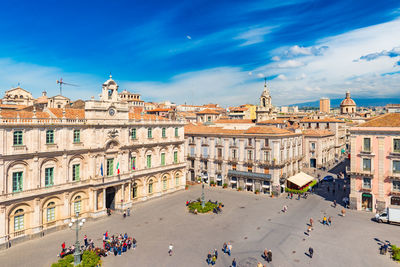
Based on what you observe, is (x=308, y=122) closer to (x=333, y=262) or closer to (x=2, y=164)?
(x=333, y=262)

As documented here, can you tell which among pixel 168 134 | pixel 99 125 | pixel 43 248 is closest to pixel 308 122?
pixel 168 134

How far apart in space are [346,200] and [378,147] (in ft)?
32.7

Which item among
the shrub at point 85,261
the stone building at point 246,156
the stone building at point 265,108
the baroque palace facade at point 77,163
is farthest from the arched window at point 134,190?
the stone building at point 265,108

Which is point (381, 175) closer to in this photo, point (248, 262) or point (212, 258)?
point (248, 262)

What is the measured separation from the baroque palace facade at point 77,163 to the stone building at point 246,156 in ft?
34.1

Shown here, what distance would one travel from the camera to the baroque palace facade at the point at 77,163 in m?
30.2

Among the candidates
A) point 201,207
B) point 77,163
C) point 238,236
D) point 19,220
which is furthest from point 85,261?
point 201,207

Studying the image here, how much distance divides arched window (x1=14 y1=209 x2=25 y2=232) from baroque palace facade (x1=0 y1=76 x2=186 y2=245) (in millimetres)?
101

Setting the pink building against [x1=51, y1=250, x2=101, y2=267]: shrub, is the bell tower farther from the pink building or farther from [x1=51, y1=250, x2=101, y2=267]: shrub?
the pink building

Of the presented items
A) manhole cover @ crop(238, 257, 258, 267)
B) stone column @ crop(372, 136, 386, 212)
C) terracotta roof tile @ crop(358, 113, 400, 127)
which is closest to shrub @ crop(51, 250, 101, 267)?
manhole cover @ crop(238, 257, 258, 267)

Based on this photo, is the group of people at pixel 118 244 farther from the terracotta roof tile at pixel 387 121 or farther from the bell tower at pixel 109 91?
the terracotta roof tile at pixel 387 121

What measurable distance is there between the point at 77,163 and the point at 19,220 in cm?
881

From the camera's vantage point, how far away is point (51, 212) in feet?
110

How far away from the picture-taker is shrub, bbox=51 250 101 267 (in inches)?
960
